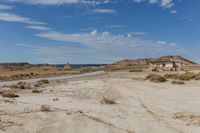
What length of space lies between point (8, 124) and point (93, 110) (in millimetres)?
5916

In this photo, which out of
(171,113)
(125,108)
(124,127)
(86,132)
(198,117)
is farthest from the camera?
(125,108)

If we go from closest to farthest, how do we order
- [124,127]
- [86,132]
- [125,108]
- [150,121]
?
[86,132], [124,127], [150,121], [125,108]

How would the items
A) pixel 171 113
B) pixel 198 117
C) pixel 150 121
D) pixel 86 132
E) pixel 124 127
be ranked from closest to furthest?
pixel 86 132
pixel 124 127
pixel 150 121
pixel 198 117
pixel 171 113

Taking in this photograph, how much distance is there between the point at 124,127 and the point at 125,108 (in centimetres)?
632

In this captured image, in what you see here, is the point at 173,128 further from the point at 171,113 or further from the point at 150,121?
the point at 171,113

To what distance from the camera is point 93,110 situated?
65.8ft

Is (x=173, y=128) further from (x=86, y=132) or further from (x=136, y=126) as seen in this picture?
(x=86, y=132)

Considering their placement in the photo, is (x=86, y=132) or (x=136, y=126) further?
(x=136, y=126)

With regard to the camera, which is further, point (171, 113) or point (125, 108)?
point (125, 108)

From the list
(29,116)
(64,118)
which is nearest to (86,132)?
(64,118)

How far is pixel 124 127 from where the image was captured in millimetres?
14977

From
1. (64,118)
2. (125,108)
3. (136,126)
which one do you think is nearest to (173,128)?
(136,126)

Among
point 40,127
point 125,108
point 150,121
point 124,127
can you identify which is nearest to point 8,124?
point 40,127

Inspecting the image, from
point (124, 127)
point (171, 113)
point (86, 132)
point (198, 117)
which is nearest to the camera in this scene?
point (86, 132)
